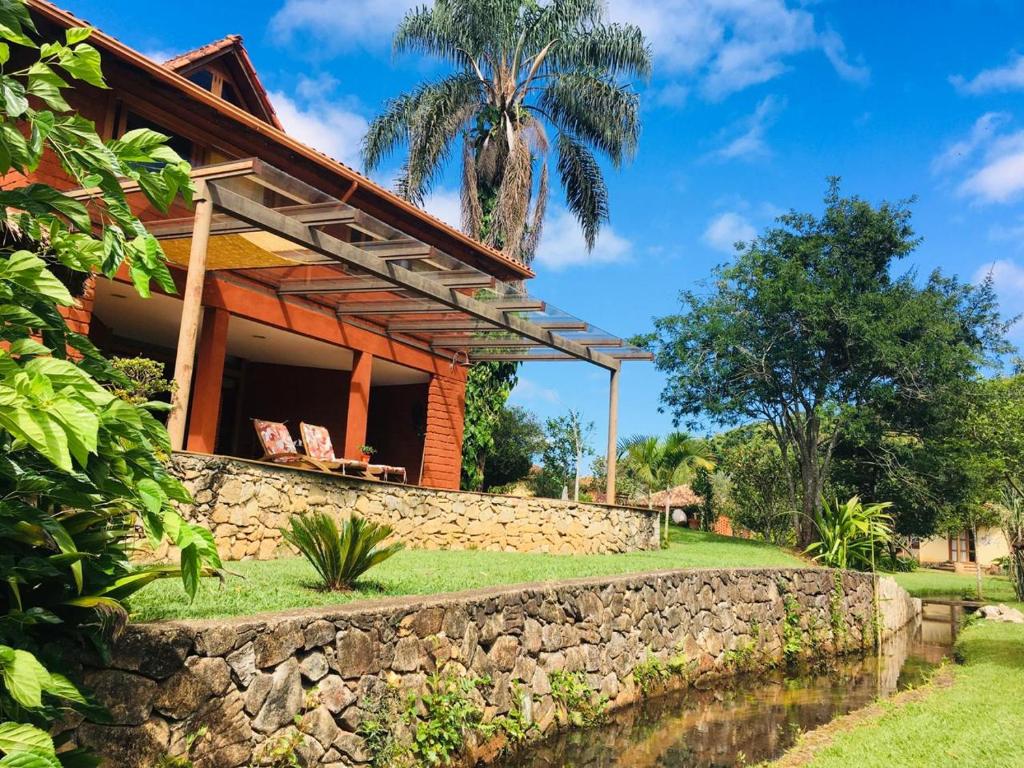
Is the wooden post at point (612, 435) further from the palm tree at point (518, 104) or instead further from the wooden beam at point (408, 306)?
the palm tree at point (518, 104)

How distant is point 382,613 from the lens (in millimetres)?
5645

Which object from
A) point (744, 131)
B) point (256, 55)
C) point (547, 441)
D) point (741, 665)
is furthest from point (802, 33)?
point (741, 665)

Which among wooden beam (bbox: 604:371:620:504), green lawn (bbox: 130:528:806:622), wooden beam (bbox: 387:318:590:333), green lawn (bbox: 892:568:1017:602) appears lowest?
green lawn (bbox: 892:568:1017:602)

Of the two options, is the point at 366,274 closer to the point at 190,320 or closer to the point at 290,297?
the point at 290,297

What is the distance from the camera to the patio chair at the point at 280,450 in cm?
1205

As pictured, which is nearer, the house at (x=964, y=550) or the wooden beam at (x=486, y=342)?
the wooden beam at (x=486, y=342)

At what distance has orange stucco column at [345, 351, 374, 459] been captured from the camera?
48.8 feet

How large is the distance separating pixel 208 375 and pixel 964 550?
36499 mm

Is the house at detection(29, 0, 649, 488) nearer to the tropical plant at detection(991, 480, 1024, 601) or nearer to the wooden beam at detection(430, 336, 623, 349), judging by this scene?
the wooden beam at detection(430, 336, 623, 349)

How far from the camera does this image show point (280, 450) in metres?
12.8

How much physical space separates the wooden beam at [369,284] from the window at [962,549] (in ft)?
111

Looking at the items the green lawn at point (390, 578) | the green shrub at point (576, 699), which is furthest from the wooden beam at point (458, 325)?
the green shrub at point (576, 699)

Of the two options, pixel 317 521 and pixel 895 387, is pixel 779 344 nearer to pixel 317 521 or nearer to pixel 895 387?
pixel 895 387

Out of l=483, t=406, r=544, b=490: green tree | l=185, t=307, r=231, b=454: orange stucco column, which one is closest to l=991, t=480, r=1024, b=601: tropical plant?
l=483, t=406, r=544, b=490: green tree
